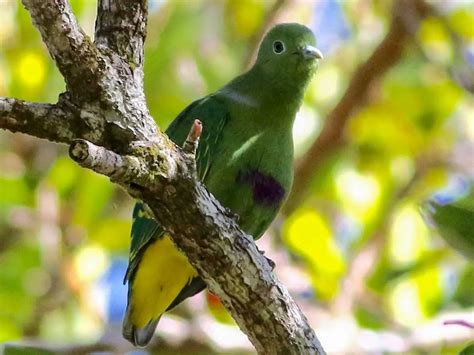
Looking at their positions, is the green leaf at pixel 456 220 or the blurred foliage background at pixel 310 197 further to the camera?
the blurred foliage background at pixel 310 197

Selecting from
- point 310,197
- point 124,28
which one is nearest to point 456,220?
point 124,28

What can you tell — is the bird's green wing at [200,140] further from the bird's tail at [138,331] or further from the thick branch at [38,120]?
the thick branch at [38,120]

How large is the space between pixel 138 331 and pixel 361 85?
1828 mm

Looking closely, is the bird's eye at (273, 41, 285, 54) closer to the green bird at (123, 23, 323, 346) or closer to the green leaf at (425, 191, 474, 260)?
the green bird at (123, 23, 323, 346)

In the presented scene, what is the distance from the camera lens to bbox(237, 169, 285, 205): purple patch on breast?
3348mm

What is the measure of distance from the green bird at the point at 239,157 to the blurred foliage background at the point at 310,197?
0.53 m

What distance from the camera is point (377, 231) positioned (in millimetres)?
4785

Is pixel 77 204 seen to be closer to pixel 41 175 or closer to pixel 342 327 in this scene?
pixel 41 175

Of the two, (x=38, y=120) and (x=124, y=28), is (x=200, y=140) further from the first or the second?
(x=38, y=120)

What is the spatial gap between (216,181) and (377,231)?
1.66 metres

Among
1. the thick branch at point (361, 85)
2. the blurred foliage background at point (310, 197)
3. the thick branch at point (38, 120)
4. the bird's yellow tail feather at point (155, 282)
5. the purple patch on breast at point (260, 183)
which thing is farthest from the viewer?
the thick branch at point (361, 85)

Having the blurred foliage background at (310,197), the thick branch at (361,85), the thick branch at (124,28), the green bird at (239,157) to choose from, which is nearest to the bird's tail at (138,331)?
the green bird at (239,157)

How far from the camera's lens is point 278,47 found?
145 inches

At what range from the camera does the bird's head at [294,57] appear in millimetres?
3594
